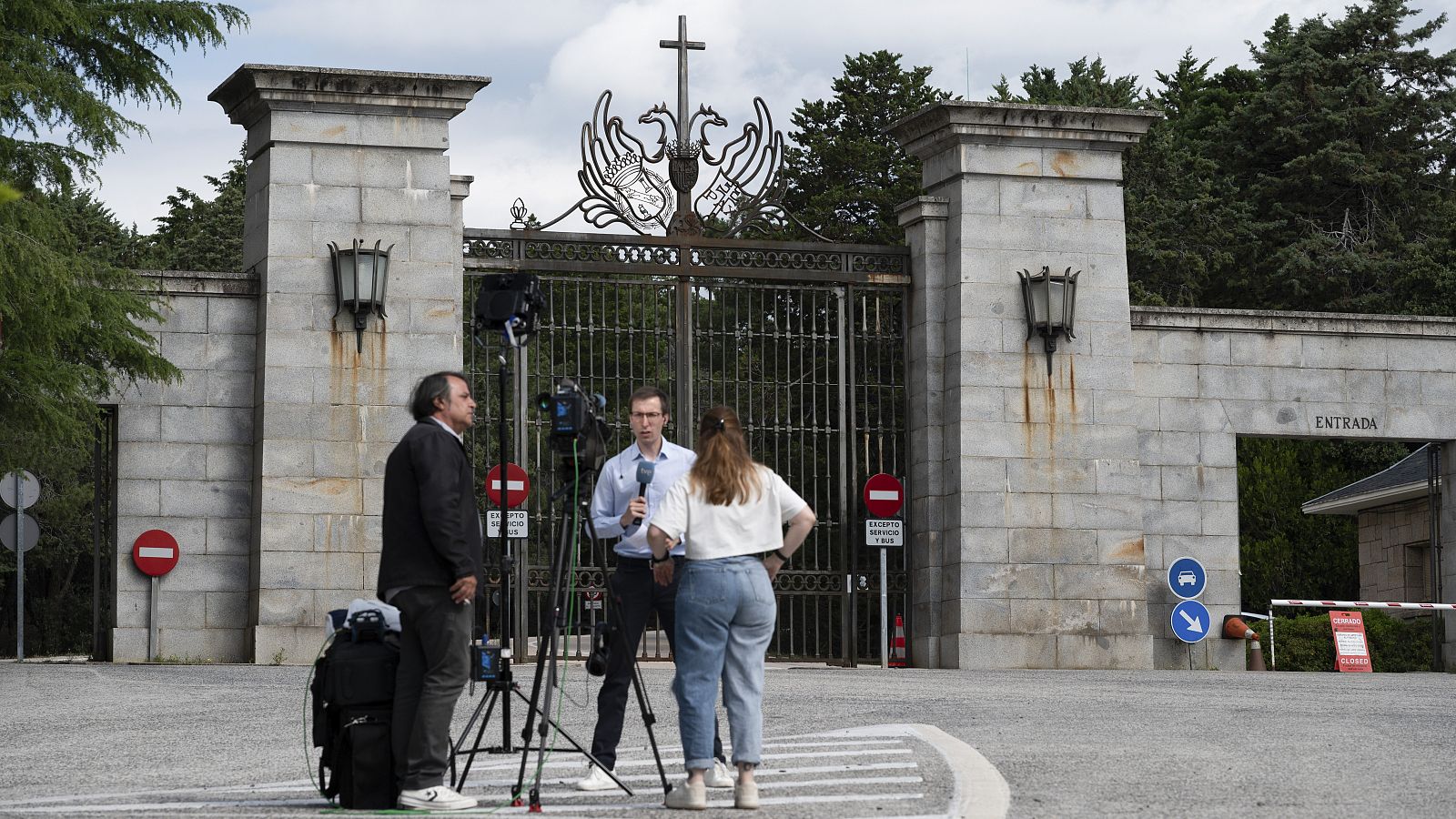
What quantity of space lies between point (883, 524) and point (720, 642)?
9.12 metres

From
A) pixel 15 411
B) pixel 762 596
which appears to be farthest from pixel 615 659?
pixel 15 411

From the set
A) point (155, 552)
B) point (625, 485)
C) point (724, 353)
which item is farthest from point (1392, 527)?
point (625, 485)

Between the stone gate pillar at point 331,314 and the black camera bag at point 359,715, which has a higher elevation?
the stone gate pillar at point 331,314

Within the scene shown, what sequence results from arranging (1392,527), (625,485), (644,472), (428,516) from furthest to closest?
1. (1392,527)
2. (625,485)
3. (644,472)
4. (428,516)

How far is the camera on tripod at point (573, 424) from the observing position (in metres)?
7.49

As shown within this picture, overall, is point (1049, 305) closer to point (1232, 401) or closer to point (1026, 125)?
point (1026, 125)

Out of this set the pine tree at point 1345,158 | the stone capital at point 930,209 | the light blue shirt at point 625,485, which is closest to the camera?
the light blue shirt at point 625,485

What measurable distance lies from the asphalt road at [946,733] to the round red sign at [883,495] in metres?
1.81

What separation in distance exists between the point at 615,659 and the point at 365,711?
3.62ft

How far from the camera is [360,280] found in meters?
15.3

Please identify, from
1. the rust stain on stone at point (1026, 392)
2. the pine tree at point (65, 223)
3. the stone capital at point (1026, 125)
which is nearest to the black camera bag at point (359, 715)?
the pine tree at point (65, 223)

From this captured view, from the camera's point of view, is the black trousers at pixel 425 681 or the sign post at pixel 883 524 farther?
the sign post at pixel 883 524

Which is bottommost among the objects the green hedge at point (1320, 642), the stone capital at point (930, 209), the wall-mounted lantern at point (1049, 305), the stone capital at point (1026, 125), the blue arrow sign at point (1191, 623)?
the green hedge at point (1320, 642)

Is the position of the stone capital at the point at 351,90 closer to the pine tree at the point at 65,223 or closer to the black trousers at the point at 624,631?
the pine tree at the point at 65,223
